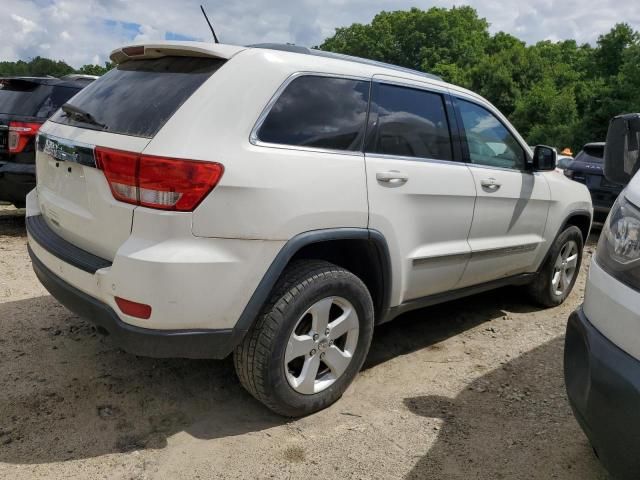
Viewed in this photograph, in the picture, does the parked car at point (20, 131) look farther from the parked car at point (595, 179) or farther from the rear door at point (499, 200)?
the parked car at point (595, 179)

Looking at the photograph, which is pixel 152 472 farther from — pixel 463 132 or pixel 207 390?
pixel 463 132

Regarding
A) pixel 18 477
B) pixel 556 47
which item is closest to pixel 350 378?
pixel 18 477

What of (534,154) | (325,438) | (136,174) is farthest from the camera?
(534,154)

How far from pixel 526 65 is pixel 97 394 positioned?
37.9 m

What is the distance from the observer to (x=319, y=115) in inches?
111

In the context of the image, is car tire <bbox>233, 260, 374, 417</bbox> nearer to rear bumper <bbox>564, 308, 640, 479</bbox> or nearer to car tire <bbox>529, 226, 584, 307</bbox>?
rear bumper <bbox>564, 308, 640, 479</bbox>

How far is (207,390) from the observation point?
125 inches

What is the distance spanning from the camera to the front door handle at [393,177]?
296 cm

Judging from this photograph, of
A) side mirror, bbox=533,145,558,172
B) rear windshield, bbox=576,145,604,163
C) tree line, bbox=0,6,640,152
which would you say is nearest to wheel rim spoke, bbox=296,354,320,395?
side mirror, bbox=533,145,558,172

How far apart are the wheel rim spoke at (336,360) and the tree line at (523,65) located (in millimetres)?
10083

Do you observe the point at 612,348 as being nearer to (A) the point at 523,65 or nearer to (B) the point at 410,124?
(B) the point at 410,124

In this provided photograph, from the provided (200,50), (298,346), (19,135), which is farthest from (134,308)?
(19,135)

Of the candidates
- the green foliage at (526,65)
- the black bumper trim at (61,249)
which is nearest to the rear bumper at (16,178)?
the black bumper trim at (61,249)

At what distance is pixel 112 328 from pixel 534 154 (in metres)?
3.19
